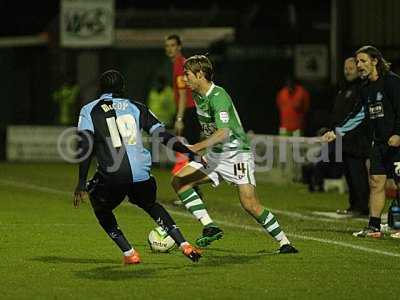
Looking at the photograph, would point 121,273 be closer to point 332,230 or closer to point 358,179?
point 332,230

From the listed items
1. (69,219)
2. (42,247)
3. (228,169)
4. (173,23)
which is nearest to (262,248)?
(228,169)

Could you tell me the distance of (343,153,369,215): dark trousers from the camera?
604 inches

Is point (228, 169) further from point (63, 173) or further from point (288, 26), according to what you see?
point (288, 26)

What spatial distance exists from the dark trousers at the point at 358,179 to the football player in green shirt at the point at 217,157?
3.94 meters

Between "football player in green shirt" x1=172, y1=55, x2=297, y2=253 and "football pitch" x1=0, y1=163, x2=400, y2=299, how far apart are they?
0.33 metres

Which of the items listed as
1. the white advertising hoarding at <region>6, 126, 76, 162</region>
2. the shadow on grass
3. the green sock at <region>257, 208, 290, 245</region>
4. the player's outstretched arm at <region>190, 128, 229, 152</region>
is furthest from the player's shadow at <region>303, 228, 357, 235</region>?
the white advertising hoarding at <region>6, 126, 76, 162</region>

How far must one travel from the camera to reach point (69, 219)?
1469 cm

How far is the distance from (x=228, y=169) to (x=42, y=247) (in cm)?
205

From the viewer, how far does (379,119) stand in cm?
1284

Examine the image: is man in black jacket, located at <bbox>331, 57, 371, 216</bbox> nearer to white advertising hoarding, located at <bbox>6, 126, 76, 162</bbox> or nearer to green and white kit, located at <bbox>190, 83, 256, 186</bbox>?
green and white kit, located at <bbox>190, 83, 256, 186</bbox>

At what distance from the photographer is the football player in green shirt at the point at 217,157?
11.0 meters

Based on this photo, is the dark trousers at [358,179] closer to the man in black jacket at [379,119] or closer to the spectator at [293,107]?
the man in black jacket at [379,119]

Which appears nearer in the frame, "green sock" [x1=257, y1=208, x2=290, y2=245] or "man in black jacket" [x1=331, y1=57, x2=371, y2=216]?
"green sock" [x1=257, y1=208, x2=290, y2=245]

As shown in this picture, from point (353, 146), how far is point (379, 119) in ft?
8.02
